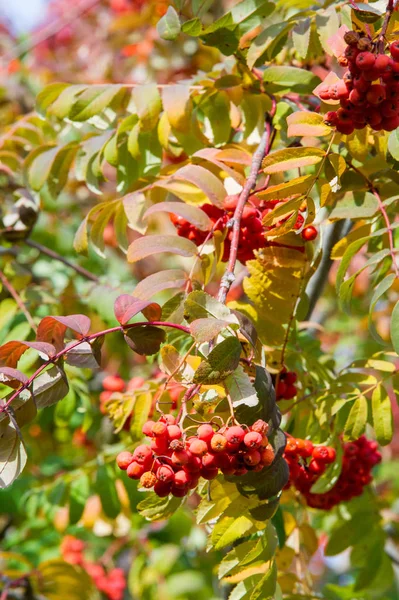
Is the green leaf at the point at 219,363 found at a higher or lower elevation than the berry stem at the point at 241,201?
higher

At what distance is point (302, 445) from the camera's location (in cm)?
129

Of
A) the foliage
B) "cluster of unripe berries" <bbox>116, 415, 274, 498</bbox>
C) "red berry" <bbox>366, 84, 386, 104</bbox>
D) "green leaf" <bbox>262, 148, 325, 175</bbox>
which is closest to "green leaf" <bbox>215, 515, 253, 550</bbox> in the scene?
the foliage

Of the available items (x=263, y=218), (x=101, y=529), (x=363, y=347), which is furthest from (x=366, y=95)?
(x=363, y=347)

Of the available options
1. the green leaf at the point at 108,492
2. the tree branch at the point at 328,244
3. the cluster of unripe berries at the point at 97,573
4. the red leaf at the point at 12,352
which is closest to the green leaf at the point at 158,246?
the red leaf at the point at 12,352

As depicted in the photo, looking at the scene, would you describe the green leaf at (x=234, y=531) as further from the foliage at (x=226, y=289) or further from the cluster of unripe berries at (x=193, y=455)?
the cluster of unripe berries at (x=193, y=455)

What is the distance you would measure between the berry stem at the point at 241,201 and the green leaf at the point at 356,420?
0.40 m

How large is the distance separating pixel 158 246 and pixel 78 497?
1.03 meters

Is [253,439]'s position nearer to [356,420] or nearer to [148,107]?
[356,420]

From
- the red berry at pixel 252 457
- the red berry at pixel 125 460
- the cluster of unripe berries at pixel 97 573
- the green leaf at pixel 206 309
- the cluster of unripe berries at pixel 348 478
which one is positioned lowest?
the cluster of unripe berries at pixel 97 573

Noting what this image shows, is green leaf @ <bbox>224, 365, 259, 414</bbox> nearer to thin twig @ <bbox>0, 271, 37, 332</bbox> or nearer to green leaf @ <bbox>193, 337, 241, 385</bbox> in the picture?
green leaf @ <bbox>193, 337, 241, 385</bbox>

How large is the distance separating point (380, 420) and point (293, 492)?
48 cm

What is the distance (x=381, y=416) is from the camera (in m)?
1.34

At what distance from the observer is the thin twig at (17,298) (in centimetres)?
175

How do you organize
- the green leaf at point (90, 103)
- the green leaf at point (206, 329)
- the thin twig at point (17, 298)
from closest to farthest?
the green leaf at point (206, 329)
the green leaf at point (90, 103)
the thin twig at point (17, 298)
